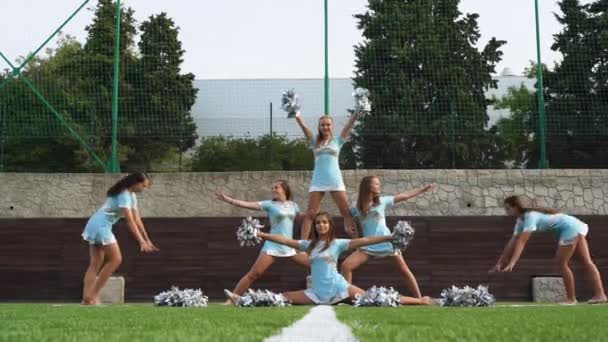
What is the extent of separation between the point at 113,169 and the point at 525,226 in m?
7.45

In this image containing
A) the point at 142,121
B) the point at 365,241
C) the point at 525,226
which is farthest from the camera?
the point at 142,121

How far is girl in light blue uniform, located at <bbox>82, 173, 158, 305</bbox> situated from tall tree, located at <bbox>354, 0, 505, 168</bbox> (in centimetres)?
476

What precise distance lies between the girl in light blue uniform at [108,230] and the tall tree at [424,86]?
4.76m

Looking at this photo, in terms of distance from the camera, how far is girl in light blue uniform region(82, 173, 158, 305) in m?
10.3

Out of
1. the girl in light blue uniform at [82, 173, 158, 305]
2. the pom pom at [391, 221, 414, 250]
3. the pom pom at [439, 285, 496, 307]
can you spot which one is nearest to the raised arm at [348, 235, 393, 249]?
the pom pom at [391, 221, 414, 250]

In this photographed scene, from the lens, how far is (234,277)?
46.5ft

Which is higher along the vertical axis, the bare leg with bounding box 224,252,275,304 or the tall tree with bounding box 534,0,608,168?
the tall tree with bounding box 534,0,608,168

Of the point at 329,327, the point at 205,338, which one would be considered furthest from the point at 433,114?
the point at 205,338

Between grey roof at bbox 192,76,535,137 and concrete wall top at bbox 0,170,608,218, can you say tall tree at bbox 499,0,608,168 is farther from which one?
grey roof at bbox 192,76,535,137

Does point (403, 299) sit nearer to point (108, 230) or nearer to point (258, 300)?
point (258, 300)

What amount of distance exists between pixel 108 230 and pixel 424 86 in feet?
20.8

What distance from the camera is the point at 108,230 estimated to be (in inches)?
412

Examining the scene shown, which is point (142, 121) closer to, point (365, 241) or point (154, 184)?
point (154, 184)

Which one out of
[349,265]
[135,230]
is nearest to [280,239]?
[349,265]
